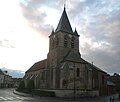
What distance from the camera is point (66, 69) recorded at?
41969mm

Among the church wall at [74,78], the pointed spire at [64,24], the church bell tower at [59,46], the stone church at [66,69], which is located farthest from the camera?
the pointed spire at [64,24]

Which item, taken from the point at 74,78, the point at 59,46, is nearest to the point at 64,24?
the point at 59,46

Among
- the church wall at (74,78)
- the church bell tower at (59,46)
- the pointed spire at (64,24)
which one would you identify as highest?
the pointed spire at (64,24)

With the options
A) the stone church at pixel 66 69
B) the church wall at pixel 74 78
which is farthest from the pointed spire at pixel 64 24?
the church wall at pixel 74 78

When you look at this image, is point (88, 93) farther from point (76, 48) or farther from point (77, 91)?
point (76, 48)

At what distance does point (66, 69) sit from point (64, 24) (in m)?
12.6

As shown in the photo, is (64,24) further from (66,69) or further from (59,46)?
(66,69)

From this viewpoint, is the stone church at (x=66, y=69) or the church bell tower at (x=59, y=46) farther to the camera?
the church bell tower at (x=59, y=46)

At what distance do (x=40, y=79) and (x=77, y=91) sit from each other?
42.8 ft

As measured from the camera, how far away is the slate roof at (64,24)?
4782 centimetres

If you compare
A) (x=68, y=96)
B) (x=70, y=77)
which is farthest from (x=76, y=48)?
(x=68, y=96)

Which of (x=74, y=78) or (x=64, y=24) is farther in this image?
(x=64, y=24)

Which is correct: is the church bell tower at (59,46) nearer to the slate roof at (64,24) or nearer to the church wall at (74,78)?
the slate roof at (64,24)

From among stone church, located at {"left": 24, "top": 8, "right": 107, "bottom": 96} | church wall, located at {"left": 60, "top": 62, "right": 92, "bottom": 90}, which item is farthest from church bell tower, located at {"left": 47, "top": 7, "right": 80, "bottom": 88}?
church wall, located at {"left": 60, "top": 62, "right": 92, "bottom": 90}
